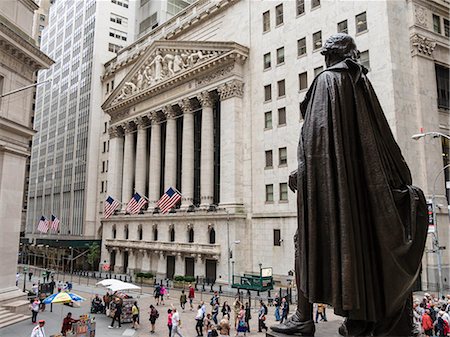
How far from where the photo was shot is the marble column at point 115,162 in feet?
204

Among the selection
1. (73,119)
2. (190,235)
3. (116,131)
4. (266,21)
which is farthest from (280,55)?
(73,119)

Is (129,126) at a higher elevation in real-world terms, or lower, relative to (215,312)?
higher

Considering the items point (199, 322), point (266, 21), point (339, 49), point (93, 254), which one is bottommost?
point (199, 322)

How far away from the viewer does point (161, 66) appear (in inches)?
2069

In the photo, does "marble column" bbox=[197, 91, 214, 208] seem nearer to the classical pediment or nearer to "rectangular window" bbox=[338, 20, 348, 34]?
the classical pediment

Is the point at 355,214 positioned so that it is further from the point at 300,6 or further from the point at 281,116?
the point at 300,6

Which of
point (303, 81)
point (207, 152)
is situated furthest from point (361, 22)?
point (207, 152)

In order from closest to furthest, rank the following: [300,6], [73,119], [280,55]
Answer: [300,6]
[280,55]
[73,119]

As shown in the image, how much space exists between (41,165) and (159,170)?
45.3 meters

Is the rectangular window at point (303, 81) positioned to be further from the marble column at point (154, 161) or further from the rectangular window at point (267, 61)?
the marble column at point (154, 161)

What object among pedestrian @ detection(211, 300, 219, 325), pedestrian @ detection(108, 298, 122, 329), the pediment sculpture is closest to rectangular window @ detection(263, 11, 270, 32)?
the pediment sculpture

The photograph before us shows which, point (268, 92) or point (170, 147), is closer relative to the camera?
point (268, 92)

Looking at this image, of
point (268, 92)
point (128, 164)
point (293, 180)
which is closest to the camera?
point (293, 180)

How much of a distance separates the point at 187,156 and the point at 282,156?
525 inches
